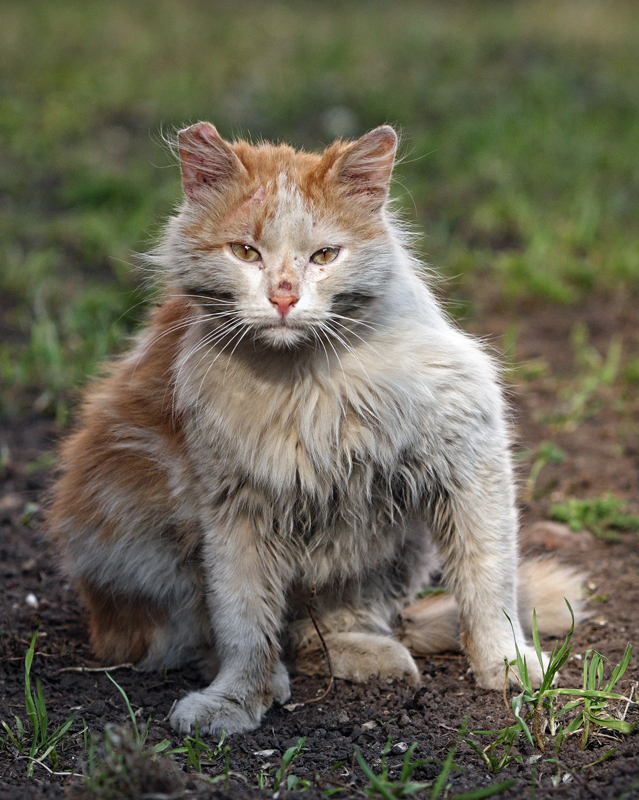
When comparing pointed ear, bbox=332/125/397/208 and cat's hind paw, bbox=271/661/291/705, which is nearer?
pointed ear, bbox=332/125/397/208

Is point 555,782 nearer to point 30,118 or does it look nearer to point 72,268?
point 72,268

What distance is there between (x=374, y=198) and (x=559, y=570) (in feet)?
4.82

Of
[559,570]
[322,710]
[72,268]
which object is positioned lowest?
[322,710]

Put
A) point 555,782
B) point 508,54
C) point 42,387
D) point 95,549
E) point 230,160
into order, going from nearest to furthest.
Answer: point 555,782 → point 230,160 → point 95,549 → point 42,387 → point 508,54

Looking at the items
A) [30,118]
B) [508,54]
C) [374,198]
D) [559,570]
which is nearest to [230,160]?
[374,198]

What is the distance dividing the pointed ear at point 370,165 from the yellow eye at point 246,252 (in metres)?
0.31

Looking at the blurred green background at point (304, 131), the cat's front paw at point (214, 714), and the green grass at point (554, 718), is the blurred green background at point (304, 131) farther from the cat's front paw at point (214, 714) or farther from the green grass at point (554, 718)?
the green grass at point (554, 718)

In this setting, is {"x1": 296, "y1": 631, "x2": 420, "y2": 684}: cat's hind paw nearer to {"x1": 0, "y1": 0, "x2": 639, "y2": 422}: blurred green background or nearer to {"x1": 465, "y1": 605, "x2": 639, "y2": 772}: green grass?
{"x1": 465, "y1": 605, "x2": 639, "y2": 772}: green grass

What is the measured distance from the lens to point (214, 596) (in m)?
2.58

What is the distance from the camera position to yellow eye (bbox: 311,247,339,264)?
227cm

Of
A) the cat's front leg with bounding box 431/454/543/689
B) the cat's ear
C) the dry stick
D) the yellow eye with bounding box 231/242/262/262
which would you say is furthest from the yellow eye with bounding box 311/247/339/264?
the dry stick

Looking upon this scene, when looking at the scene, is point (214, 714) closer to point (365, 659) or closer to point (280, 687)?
point (280, 687)

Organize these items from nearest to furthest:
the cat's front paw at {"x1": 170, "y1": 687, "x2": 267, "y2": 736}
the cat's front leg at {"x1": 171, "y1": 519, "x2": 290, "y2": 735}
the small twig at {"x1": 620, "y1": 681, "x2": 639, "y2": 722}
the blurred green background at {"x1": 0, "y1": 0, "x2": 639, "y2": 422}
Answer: the small twig at {"x1": 620, "y1": 681, "x2": 639, "y2": 722} → the cat's front paw at {"x1": 170, "y1": 687, "x2": 267, "y2": 736} → the cat's front leg at {"x1": 171, "y1": 519, "x2": 290, "y2": 735} → the blurred green background at {"x1": 0, "y1": 0, "x2": 639, "y2": 422}

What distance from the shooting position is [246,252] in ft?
7.51
